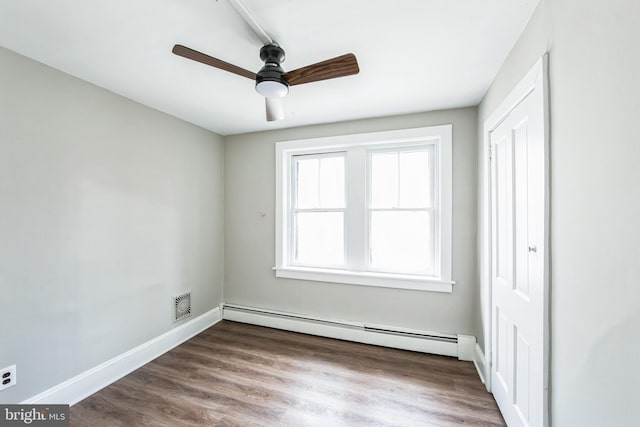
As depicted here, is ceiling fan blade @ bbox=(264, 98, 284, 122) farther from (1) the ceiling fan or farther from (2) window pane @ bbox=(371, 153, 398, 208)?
(2) window pane @ bbox=(371, 153, 398, 208)

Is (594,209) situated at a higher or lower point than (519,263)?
higher

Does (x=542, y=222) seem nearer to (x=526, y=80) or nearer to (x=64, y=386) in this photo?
(x=526, y=80)

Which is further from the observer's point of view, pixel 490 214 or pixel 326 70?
pixel 490 214

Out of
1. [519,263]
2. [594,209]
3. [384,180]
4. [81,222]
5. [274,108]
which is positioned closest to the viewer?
[594,209]

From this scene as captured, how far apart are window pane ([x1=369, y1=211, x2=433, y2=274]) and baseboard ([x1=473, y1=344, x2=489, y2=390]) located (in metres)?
0.79

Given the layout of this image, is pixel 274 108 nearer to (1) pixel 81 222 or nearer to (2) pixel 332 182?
(2) pixel 332 182

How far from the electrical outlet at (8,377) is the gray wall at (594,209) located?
2.96 metres

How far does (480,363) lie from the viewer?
2.26m

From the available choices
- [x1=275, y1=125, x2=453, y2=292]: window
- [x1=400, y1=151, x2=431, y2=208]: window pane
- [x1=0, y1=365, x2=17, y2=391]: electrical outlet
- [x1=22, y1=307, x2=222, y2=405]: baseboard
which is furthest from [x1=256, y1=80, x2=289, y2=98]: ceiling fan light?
[x1=22, y1=307, x2=222, y2=405]: baseboard

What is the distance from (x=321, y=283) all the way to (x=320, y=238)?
20.7 inches

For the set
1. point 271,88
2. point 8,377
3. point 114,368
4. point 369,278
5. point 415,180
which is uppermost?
point 271,88

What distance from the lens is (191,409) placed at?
6.10 feet

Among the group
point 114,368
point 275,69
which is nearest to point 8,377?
point 114,368

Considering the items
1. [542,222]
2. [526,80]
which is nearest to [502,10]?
[526,80]
